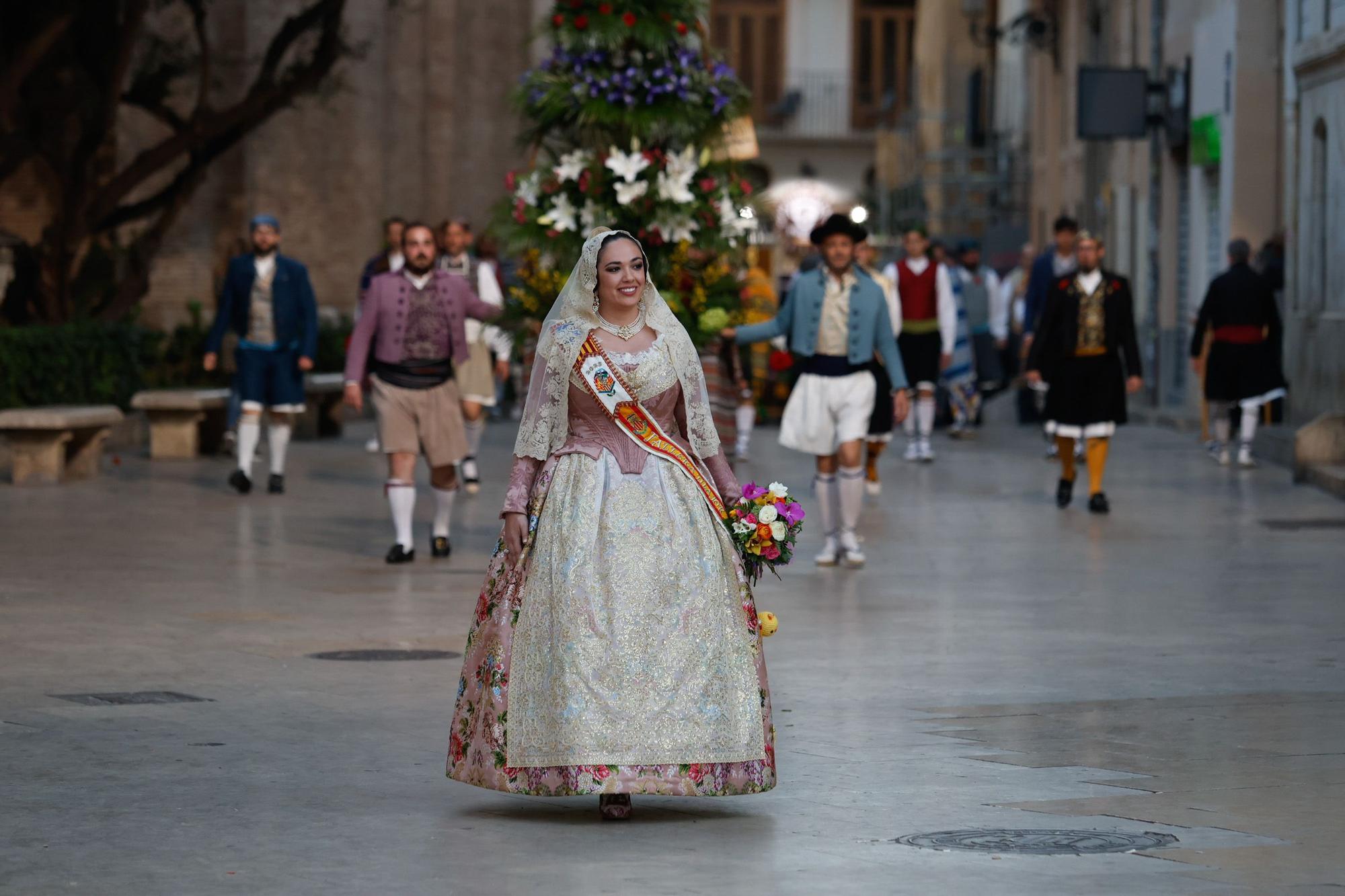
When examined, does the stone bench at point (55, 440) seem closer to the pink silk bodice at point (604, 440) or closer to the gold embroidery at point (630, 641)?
the pink silk bodice at point (604, 440)

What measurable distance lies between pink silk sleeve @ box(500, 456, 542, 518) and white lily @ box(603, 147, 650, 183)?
26.5ft

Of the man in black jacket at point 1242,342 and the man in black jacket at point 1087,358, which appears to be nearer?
the man in black jacket at point 1087,358

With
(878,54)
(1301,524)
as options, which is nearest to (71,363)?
(1301,524)

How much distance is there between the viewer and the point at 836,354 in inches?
563

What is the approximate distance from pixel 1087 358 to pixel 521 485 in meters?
11.2

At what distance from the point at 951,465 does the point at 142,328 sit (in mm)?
7691

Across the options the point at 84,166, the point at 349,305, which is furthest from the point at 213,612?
the point at 349,305

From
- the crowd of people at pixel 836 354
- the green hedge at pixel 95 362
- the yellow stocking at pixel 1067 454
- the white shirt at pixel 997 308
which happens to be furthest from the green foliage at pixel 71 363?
the white shirt at pixel 997 308

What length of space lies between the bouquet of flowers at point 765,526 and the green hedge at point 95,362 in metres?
14.7

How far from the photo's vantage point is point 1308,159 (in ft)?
82.6

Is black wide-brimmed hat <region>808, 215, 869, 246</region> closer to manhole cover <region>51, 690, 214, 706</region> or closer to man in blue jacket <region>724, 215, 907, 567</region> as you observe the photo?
man in blue jacket <region>724, 215, 907, 567</region>

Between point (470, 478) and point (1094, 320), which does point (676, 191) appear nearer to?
point (1094, 320)

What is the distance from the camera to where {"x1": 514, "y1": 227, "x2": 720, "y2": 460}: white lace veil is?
305 inches

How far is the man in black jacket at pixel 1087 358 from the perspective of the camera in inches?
715
